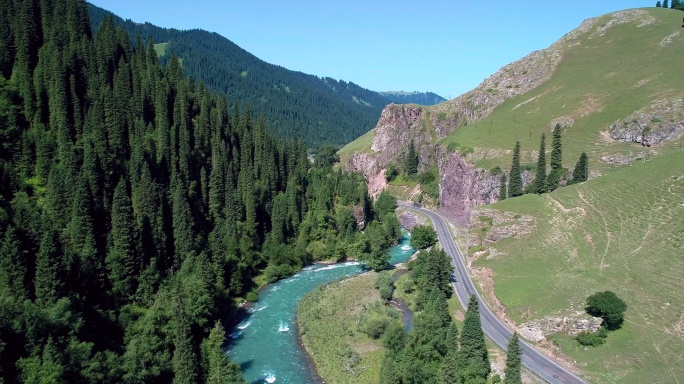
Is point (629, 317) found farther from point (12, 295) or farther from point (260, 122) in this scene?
point (260, 122)

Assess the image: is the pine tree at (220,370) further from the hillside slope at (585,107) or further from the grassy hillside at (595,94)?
the grassy hillside at (595,94)

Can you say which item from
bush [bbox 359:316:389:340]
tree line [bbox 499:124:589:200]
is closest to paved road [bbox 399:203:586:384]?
bush [bbox 359:316:389:340]

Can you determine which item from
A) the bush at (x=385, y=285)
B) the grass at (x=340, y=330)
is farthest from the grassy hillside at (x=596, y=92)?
the grass at (x=340, y=330)

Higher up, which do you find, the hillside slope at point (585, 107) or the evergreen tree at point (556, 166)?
the hillside slope at point (585, 107)

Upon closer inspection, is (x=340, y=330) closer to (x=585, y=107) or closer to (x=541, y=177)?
(x=541, y=177)

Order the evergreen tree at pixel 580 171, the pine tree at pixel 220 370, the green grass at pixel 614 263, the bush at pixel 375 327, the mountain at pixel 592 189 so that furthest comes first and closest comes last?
the evergreen tree at pixel 580 171
the bush at pixel 375 327
the mountain at pixel 592 189
the green grass at pixel 614 263
the pine tree at pixel 220 370

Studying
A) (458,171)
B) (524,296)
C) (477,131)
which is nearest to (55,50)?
(524,296)
